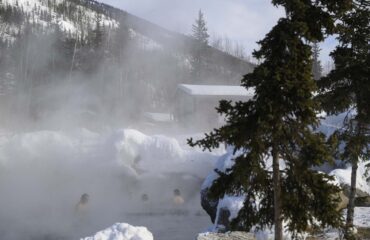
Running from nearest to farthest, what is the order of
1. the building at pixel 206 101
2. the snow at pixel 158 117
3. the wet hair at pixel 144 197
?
1. the wet hair at pixel 144 197
2. the building at pixel 206 101
3. the snow at pixel 158 117

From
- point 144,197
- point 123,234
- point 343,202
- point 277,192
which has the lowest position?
point 144,197

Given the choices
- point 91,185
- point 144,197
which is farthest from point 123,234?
point 91,185

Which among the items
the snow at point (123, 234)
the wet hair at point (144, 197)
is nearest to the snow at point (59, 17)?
the wet hair at point (144, 197)

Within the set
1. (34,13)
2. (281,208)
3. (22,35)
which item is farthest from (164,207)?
(34,13)

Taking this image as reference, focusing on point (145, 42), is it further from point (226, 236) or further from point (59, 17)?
point (226, 236)

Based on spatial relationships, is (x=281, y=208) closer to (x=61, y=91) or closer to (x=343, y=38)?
(x=343, y=38)

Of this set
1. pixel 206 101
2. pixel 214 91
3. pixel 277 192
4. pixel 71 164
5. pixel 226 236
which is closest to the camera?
pixel 277 192

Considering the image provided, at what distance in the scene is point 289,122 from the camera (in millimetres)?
6992

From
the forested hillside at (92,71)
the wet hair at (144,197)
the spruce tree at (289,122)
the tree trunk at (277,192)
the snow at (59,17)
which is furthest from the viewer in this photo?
the snow at (59,17)

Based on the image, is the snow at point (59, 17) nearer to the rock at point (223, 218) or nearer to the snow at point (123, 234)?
the rock at point (223, 218)

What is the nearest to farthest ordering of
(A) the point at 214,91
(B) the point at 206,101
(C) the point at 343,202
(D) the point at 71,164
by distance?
(C) the point at 343,202 → (D) the point at 71,164 → (B) the point at 206,101 → (A) the point at 214,91

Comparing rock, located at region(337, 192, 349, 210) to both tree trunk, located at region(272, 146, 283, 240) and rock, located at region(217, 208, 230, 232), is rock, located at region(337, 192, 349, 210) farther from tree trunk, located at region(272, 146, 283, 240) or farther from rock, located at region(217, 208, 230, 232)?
tree trunk, located at region(272, 146, 283, 240)

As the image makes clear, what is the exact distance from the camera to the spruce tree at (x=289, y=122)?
21.5 ft

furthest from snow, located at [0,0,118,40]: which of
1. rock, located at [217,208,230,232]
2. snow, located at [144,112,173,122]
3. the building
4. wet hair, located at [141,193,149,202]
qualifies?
rock, located at [217,208,230,232]
